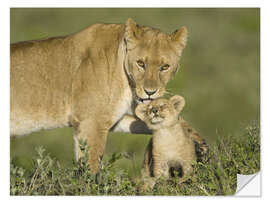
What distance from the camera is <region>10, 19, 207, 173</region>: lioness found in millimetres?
4641

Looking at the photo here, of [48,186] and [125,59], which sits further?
[125,59]

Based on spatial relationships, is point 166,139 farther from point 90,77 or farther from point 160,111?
point 90,77

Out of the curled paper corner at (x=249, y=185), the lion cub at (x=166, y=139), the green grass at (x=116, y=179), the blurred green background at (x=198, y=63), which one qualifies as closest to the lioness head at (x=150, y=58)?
the lion cub at (x=166, y=139)

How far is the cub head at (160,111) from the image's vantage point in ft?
14.9

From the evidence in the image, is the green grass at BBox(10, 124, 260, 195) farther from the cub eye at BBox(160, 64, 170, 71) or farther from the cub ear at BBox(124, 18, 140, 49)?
the cub ear at BBox(124, 18, 140, 49)

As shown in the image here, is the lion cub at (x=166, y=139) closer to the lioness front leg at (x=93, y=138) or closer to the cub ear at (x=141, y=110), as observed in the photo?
the cub ear at (x=141, y=110)

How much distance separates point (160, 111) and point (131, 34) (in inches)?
27.1

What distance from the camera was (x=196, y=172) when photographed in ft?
14.9

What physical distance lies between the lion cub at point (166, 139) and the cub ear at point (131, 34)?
20.5 inches

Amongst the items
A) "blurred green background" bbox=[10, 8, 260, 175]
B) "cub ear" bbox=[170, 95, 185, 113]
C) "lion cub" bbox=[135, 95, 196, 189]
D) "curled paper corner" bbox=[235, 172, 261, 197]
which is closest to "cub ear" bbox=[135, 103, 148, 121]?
"lion cub" bbox=[135, 95, 196, 189]
